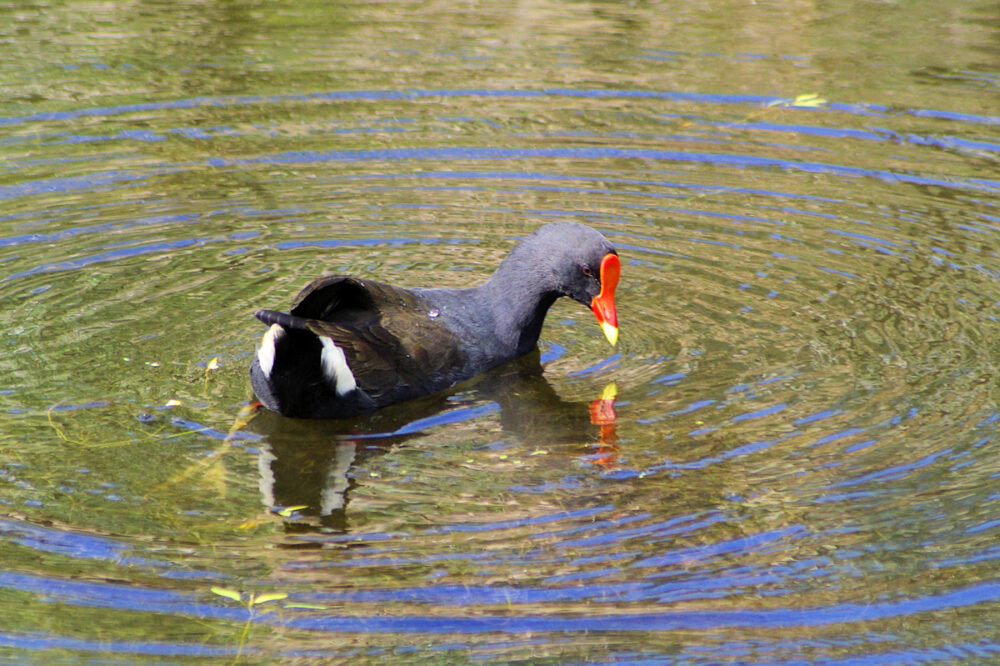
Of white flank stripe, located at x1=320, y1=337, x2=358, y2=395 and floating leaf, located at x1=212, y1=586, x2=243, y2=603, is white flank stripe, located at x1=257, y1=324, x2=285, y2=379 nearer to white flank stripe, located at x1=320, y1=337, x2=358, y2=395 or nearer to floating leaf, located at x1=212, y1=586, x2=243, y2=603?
white flank stripe, located at x1=320, y1=337, x2=358, y2=395

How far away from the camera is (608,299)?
5938 mm

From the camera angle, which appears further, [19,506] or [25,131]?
[25,131]

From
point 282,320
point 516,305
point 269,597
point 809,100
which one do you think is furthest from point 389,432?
point 809,100

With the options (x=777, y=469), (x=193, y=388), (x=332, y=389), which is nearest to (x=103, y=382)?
(x=193, y=388)

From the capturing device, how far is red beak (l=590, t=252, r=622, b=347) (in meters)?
5.87

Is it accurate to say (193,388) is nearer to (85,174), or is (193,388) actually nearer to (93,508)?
(93,508)

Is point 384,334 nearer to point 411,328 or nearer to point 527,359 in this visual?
point 411,328

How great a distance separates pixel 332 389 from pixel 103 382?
1.03 metres

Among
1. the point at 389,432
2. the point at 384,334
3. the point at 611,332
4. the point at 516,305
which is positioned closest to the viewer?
the point at 389,432

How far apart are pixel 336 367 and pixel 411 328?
50 centimetres

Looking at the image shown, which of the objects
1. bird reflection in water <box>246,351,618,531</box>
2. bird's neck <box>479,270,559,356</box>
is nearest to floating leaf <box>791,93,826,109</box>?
bird's neck <box>479,270,559,356</box>

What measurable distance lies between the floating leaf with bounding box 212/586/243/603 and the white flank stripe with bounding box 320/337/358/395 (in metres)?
1.35

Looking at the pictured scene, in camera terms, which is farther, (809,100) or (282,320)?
(809,100)

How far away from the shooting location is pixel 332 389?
525 cm
